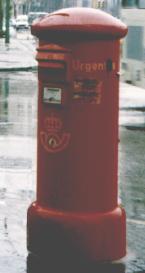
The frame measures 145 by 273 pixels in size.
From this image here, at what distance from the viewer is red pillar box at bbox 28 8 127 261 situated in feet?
20.6

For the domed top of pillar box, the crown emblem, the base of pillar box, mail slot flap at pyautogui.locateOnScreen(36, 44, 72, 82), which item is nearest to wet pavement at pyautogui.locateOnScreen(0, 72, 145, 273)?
the base of pillar box

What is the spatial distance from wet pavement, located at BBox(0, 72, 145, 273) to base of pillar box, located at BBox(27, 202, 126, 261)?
106 millimetres

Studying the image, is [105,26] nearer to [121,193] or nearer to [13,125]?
[121,193]

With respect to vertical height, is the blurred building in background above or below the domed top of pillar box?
below

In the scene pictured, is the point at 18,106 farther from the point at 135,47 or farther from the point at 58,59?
the point at 58,59

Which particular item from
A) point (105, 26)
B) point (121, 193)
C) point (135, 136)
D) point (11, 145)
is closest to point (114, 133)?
point (105, 26)

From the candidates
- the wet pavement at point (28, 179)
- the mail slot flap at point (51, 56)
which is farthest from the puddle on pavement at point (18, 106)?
the mail slot flap at point (51, 56)

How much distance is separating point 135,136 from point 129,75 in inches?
150

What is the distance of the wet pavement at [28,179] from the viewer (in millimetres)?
6371

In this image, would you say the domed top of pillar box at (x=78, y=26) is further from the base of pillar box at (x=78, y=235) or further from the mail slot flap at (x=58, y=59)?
the base of pillar box at (x=78, y=235)

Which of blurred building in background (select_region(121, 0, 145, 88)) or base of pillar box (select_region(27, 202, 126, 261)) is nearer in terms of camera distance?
base of pillar box (select_region(27, 202, 126, 261))

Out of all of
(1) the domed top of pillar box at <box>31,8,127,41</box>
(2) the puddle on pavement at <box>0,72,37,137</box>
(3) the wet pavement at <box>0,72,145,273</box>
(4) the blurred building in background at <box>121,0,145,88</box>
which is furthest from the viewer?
(4) the blurred building in background at <box>121,0,145,88</box>

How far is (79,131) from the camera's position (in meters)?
6.29

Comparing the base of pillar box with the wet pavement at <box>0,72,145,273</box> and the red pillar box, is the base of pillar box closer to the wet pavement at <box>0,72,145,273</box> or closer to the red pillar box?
the red pillar box
